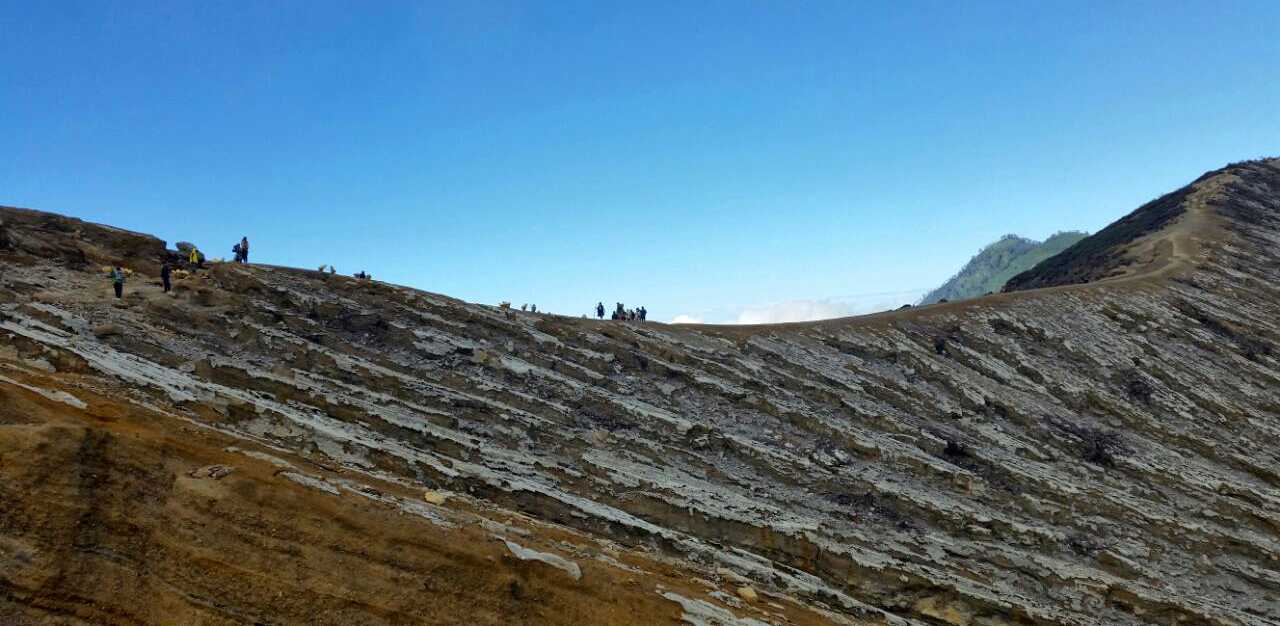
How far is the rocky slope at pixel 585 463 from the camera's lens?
43.1 ft

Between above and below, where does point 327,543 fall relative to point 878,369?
below

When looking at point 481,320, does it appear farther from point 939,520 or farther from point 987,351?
point 987,351

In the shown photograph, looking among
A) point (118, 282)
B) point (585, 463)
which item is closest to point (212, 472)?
point (585, 463)

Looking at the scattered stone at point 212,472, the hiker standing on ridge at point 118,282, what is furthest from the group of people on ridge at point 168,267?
the scattered stone at point 212,472

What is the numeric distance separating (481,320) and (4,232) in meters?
18.1

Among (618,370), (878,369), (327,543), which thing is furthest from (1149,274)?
(327,543)

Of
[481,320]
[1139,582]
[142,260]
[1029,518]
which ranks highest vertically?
[142,260]

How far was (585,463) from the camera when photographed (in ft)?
78.3

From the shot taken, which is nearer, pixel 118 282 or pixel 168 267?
pixel 118 282

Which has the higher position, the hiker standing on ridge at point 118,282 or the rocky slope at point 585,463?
the hiker standing on ridge at point 118,282

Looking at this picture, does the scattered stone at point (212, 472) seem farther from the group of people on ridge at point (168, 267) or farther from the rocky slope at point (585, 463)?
the group of people on ridge at point (168, 267)

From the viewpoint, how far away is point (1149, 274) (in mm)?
55656

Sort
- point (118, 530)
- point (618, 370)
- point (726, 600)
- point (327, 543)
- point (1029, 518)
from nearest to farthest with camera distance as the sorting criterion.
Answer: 1. point (118, 530)
2. point (327, 543)
3. point (726, 600)
4. point (1029, 518)
5. point (618, 370)

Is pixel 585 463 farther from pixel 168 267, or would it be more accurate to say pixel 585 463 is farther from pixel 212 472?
pixel 168 267
